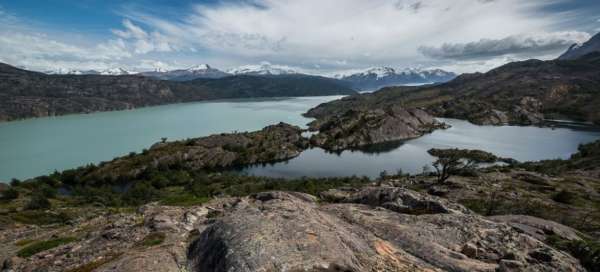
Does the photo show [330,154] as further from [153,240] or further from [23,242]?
[153,240]

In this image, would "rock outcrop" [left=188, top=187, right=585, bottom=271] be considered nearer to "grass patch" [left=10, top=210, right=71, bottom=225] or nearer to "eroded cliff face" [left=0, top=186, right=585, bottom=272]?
"eroded cliff face" [left=0, top=186, right=585, bottom=272]

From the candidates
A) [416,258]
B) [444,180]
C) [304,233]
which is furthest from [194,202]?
[444,180]

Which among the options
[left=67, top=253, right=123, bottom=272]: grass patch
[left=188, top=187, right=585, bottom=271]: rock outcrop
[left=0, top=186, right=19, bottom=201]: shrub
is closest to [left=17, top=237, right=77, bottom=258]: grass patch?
[left=67, top=253, right=123, bottom=272]: grass patch

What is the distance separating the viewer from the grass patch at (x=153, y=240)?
1636cm

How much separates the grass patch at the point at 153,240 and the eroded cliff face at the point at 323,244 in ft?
0.17

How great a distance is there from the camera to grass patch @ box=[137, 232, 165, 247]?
53.7 ft

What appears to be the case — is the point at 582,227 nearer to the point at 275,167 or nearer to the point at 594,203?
the point at 594,203

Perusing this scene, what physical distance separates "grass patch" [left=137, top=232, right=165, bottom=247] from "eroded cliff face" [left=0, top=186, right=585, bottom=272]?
0.05 meters

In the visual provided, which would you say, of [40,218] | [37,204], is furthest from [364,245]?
[37,204]

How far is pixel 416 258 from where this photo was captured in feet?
42.5

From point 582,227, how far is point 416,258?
29401 mm

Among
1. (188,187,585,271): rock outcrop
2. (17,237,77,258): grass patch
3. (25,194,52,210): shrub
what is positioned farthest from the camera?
(25,194,52,210): shrub

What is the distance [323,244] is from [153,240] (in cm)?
1025

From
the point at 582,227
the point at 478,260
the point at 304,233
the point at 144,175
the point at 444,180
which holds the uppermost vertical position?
the point at 304,233
